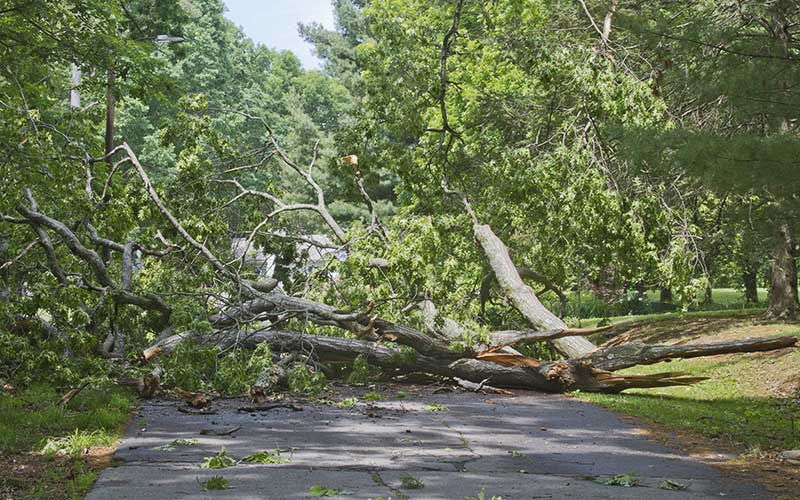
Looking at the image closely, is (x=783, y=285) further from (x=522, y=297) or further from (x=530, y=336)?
(x=530, y=336)

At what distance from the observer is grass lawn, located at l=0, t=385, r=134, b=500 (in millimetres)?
5305

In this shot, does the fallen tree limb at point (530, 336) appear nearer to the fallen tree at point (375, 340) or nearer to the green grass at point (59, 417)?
the fallen tree at point (375, 340)

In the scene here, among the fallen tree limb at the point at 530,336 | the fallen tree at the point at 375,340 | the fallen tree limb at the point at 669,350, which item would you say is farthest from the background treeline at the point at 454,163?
the fallen tree limb at the point at 669,350

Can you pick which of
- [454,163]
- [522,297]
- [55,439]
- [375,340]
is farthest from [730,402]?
[55,439]

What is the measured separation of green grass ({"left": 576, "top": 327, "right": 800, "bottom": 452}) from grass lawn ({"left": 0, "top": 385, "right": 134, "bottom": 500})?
16.8ft

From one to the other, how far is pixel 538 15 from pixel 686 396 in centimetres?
1152

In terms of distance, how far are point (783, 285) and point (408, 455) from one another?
40.5 feet

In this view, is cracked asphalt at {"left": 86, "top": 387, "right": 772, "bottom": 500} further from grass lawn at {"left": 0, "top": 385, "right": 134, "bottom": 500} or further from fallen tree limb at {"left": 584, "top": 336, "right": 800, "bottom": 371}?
fallen tree limb at {"left": 584, "top": 336, "right": 800, "bottom": 371}

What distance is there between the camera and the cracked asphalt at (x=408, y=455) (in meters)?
5.38

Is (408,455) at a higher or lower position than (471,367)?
lower

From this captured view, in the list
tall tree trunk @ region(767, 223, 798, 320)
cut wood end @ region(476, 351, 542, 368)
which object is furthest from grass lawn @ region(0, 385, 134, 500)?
tall tree trunk @ region(767, 223, 798, 320)

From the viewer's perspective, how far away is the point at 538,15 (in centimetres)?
2045

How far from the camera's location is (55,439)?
6.77m

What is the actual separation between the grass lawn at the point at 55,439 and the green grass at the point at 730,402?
5.11m
